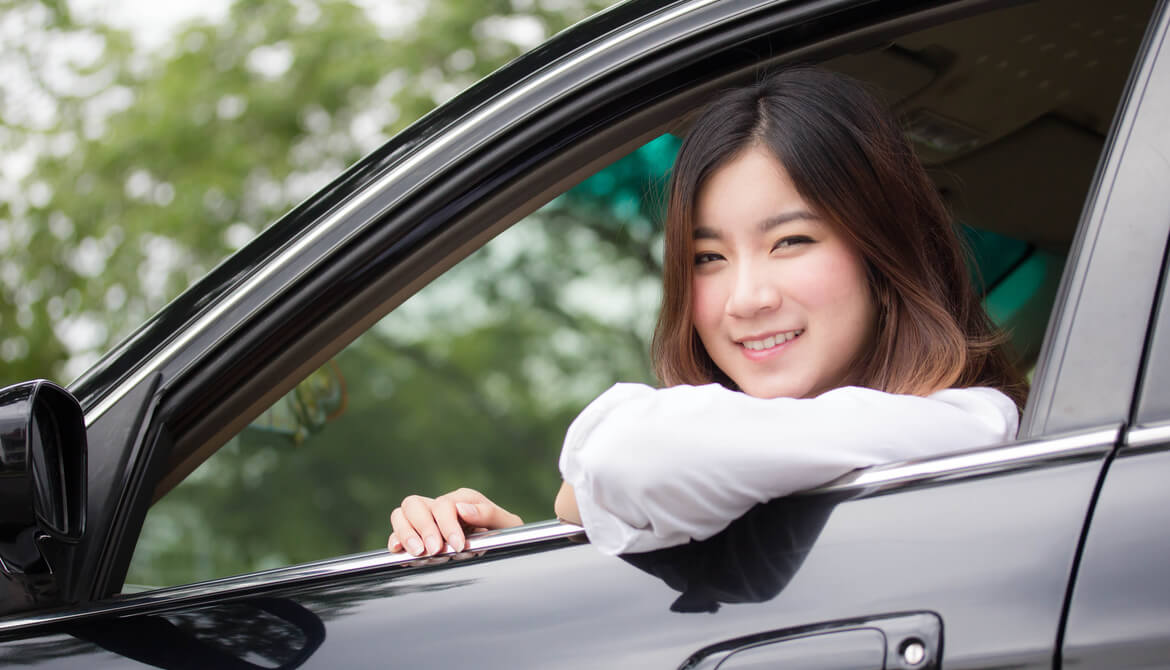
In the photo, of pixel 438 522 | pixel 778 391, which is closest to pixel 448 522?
pixel 438 522

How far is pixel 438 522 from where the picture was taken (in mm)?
1383

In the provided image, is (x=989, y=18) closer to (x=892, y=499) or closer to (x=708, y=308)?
(x=708, y=308)

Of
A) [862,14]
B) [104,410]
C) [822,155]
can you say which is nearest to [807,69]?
[822,155]

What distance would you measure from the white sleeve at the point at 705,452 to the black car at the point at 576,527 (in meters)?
0.03

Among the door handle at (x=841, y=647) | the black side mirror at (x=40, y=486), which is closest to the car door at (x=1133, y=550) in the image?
the door handle at (x=841, y=647)

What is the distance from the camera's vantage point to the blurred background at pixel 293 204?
7.93 m

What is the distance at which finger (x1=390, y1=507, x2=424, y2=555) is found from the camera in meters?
1.34

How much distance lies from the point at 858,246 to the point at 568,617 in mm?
744

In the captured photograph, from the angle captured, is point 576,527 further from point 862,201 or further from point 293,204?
point 293,204

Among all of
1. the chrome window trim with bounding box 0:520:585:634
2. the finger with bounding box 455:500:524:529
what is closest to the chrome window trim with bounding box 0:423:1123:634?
the chrome window trim with bounding box 0:520:585:634

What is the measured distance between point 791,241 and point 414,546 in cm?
67

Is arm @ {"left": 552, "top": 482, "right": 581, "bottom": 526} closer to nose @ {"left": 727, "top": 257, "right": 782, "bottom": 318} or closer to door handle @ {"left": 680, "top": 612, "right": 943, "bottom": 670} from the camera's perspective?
door handle @ {"left": 680, "top": 612, "right": 943, "bottom": 670}

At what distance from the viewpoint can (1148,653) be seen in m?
0.97

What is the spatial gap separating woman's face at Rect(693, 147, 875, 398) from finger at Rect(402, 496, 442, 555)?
1.59 ft
